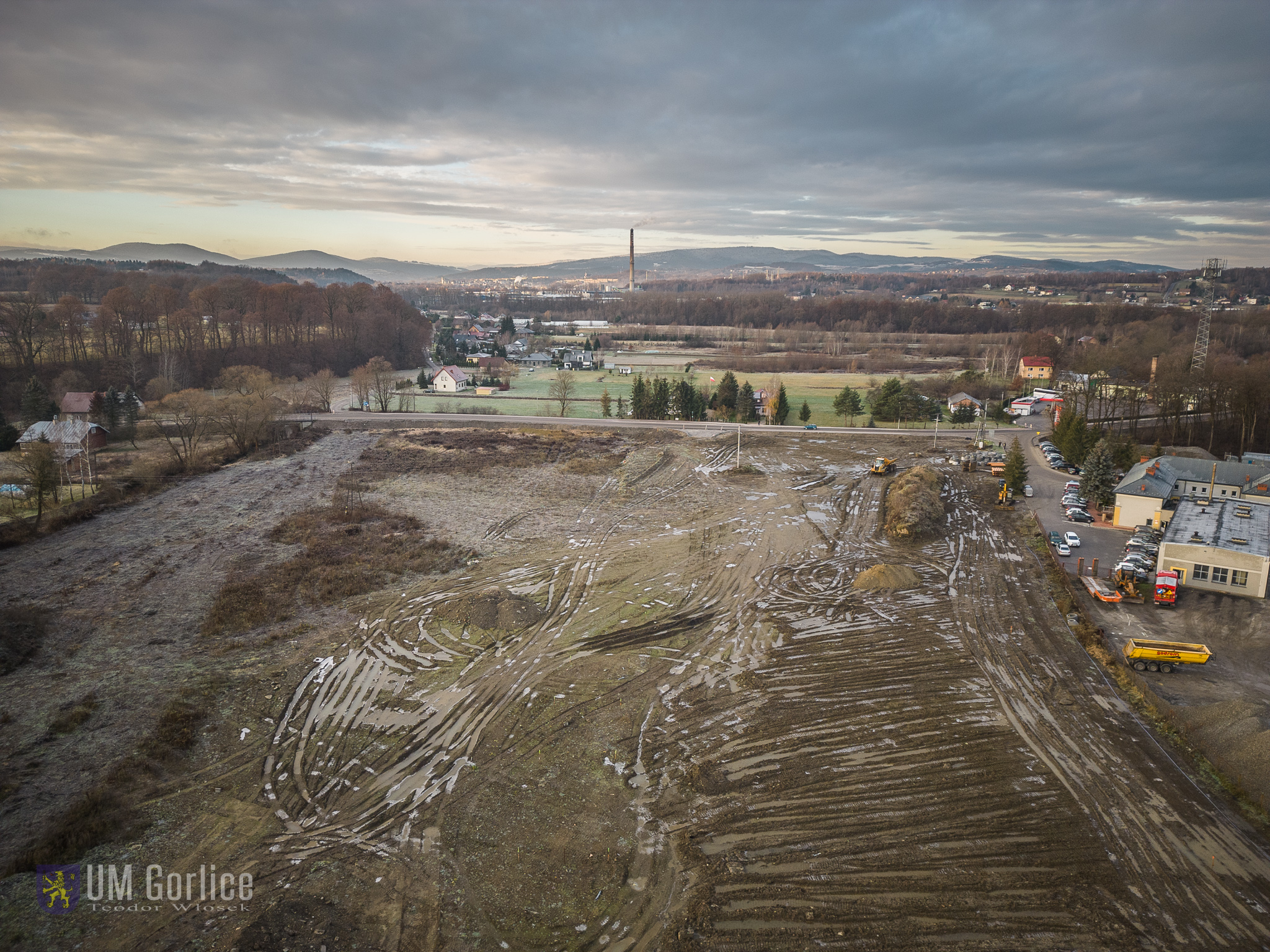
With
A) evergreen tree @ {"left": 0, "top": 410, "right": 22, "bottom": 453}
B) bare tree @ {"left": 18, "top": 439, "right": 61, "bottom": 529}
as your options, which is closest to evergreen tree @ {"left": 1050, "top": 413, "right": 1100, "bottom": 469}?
bare tree @ {"left": 18, "top": 439, "right": 61, "bottom": 529}

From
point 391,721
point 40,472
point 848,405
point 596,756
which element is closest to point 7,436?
point 40,472

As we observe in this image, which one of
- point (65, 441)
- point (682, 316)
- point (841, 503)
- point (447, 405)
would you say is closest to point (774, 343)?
point (682, 316)

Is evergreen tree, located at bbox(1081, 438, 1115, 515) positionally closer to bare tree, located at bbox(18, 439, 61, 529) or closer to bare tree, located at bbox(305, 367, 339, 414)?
bare tree, located at bbox(18, 439, 61, 529)

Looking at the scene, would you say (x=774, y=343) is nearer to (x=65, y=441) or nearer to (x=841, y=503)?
(x=841, y=503)

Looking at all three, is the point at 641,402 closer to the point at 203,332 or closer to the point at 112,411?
the point at 112,411

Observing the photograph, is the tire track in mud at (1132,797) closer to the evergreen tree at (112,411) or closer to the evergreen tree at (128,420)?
the evergreen tree at (128,420)

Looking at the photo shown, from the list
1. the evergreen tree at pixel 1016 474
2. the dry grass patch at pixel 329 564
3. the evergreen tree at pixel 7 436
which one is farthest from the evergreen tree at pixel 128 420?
the evergreen tree at pixel 1016 474
